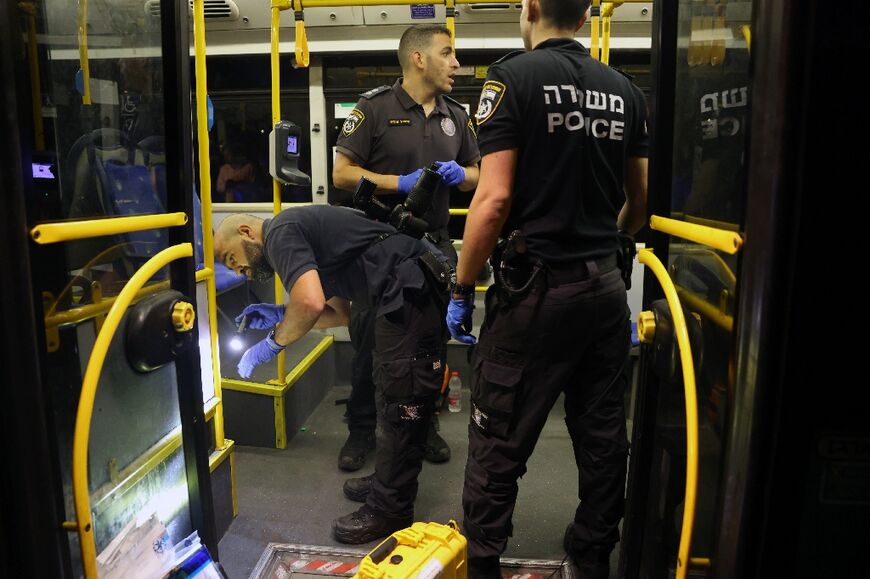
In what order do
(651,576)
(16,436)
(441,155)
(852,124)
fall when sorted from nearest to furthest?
1. (852,124)
2. (16,436)
3. (651,576)
4. (441,155)

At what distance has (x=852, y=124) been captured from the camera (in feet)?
2.67

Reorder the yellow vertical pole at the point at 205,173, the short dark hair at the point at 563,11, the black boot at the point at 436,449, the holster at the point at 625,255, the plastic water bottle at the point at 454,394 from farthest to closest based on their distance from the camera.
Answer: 1. the plastic water bottle at the point at 454,394
2. the black boot at the point at 436,449
3. the yellow vertical pole at the point at 205,173
4. the holster at the point at 625,255
5. the short dark hair at the point at 563,11

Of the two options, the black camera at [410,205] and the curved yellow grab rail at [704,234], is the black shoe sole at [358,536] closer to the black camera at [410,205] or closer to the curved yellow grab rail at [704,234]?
the black camera at [410,205]

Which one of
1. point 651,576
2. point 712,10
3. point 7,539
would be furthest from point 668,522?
point 7,539

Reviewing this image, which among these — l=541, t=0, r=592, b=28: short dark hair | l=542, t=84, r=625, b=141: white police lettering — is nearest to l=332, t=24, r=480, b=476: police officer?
l=541, t=0, r=592, b=28: short dark hair

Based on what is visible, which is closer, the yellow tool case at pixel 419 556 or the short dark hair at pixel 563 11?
the yellow tool case at pixel 419 556

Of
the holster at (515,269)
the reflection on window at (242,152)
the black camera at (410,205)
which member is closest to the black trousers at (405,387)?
the black camera at (410,205)

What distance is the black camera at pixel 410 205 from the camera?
2760mm

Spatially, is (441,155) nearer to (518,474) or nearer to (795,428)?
(518,474)

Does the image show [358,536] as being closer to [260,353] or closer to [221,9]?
[260,353]

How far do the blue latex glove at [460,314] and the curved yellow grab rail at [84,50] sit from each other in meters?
1.36

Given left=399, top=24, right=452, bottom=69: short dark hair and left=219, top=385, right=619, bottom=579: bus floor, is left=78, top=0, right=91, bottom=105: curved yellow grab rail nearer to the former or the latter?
left=219, top=385, right=619, bottom=579: bus floor

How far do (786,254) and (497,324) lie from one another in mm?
1201

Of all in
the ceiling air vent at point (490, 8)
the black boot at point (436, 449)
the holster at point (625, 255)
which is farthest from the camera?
the ceiling air vent at point (490, 8)
